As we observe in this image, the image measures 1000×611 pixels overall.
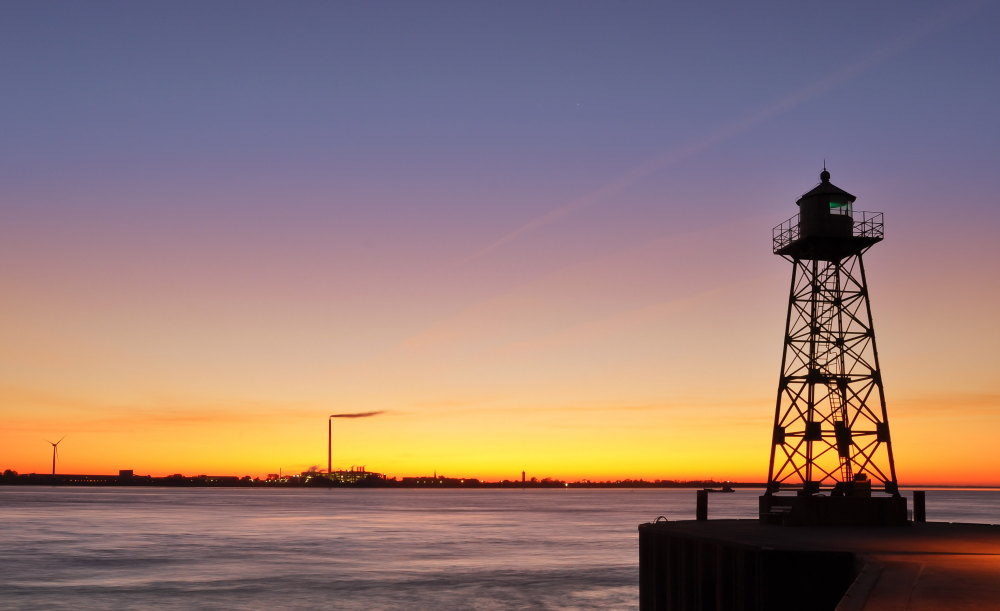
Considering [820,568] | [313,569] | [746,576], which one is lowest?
[313,569]

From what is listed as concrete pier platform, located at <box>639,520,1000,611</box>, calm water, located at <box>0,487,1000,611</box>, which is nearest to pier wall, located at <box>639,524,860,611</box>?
concrete pier platform, located at <box>639,520,1000,611</box>

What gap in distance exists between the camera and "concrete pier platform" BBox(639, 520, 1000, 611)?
14.3m

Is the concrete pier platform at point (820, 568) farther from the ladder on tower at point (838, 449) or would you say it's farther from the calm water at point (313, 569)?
the calm water at point (313, 569)

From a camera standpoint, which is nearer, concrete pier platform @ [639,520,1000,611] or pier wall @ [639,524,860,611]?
concrete pier platform @ [639,520,1000,611]

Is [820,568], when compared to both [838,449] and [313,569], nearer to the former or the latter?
[838,449]

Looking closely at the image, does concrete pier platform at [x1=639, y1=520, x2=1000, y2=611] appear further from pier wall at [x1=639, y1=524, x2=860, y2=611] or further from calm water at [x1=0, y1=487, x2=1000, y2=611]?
calm water at [x1=0, y1=487, x2=1000, y2=611]

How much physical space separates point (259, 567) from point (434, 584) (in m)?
15.4

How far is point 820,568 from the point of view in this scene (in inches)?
816

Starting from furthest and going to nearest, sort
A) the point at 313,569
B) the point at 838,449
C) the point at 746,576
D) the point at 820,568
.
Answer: the point at 313,569 < the point at 838,449 < the point at 746,576 < the point at 820,568

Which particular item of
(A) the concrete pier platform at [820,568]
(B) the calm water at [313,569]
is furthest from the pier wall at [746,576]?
(B) the calm water at [313,569]

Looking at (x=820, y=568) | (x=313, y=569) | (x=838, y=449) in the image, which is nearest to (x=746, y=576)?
(x=820, y=568)

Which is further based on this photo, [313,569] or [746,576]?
[313,569]

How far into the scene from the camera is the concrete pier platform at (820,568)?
14312mm

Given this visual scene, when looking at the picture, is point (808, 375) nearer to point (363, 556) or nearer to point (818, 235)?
point (818, 235)
